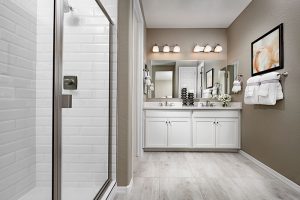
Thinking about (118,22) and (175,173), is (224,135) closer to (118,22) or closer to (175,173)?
(175,173)

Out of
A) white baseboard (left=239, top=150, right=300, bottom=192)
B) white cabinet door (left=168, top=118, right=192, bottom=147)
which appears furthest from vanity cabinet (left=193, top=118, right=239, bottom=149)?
white baseboard (left=239, top=150, right=300, bottom=192)

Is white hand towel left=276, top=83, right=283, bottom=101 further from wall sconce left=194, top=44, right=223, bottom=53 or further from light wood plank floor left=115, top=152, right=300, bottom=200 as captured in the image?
wall sconce left=194, top=44, right=223, bottom=53

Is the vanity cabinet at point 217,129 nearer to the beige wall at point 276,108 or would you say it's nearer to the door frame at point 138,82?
the beige wall at point 276,108

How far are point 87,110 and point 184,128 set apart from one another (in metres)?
2.39

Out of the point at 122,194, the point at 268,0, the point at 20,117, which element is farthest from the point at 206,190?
the point at 268,0

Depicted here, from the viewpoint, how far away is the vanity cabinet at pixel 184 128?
4082mm

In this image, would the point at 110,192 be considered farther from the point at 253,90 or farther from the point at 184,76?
the point at 184,76

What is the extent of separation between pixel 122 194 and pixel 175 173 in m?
0.86

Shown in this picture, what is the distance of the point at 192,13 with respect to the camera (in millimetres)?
4000

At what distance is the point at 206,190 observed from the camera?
2.33m

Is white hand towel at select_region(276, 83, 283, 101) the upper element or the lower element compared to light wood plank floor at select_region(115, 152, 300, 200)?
upper

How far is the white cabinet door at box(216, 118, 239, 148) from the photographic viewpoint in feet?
13.3

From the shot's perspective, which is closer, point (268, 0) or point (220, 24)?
point (268, 0)

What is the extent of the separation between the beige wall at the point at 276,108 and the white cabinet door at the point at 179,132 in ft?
2.94
